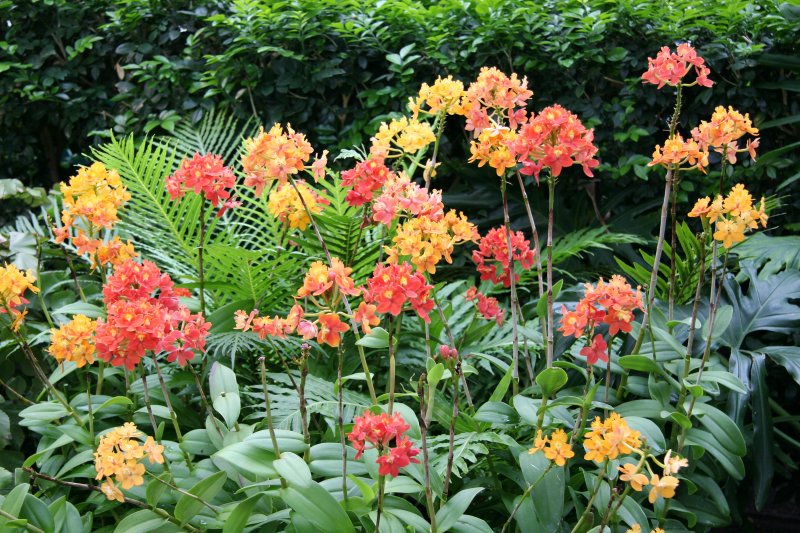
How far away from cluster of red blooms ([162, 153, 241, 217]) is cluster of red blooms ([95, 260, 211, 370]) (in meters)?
0.20

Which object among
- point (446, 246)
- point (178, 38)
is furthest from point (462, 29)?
point (446, 246)

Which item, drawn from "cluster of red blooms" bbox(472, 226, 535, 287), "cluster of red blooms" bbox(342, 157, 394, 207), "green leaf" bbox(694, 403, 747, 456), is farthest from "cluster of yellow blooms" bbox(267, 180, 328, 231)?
"green leaf" bbox(694, 403, 747, 456)

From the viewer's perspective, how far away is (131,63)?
152 inches

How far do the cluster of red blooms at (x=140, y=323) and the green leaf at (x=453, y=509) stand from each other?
0.53 m

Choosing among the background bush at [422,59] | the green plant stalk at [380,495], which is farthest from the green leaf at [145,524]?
the background bush at [422,59]

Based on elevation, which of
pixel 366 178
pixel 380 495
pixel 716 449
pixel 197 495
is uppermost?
pixel 366 178

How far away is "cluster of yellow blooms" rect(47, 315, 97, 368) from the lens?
149 centimetres

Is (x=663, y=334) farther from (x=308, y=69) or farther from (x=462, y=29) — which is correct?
(x=308, y=69)

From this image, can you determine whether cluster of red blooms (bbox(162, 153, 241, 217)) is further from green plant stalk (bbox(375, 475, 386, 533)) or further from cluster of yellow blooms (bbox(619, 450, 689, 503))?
cluster of yellow blooms (bbox(619, 450, 689, 503))

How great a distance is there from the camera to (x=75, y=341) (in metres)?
1.50

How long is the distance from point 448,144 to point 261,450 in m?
2.08

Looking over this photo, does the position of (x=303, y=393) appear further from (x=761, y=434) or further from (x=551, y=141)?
(x=761, y=434)

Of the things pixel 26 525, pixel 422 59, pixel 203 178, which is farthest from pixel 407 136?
Answer: pixel 422 59

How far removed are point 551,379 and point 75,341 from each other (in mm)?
879
